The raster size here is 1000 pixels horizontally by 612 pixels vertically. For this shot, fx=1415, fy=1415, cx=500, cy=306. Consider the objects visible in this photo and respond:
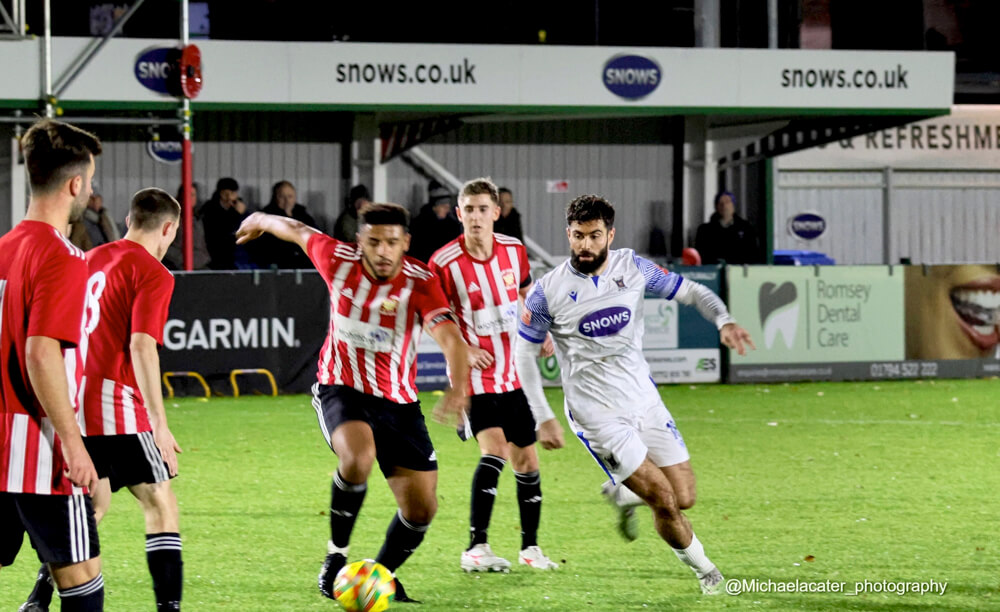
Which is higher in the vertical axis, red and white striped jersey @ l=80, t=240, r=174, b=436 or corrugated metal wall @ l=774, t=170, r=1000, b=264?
corrugated metal wall @ l=774, t=170, r=1000, b=264

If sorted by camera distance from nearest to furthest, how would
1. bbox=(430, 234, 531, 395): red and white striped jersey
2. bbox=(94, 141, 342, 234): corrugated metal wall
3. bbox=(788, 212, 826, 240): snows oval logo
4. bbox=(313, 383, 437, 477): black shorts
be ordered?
bbox=(313, 383, 437, 477): black shorts < bbox=(430, 234, 531, 395): red and white striped jersey < bbox=(94, 141, 342, 234): corrugated metal wall < bbox=(788, 212, 826, 240): snows oval logo

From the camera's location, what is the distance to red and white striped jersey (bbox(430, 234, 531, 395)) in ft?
24.9

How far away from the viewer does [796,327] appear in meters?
17.5

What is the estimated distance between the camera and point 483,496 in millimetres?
7316

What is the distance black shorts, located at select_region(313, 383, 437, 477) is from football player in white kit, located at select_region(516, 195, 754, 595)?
2.11 feet

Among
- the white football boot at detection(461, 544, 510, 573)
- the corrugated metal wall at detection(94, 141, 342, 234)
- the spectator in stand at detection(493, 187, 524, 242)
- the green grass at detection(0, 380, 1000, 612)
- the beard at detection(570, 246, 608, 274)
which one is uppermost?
the corrugated metal wall at detection(94, 141, 342, 234)

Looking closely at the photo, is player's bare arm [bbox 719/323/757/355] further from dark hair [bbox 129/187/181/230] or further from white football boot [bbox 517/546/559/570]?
dark hair [bbox 129/187/181/230]

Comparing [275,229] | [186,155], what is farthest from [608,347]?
[186,155]

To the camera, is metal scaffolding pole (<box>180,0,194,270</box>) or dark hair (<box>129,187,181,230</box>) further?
metal scaffolding pole (<box>180,0,194,270</box>)

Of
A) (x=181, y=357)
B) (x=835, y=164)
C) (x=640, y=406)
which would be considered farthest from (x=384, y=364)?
(x=835, y=164)

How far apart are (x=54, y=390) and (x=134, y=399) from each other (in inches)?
58.5

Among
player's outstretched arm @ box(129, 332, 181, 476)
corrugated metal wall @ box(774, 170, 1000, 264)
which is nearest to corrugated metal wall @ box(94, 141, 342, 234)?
corrugated metal wall @ box(774, 170, 1000, 264)

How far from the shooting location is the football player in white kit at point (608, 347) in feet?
21.7

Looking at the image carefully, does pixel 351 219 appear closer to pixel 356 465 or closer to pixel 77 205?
pixel 356 465
